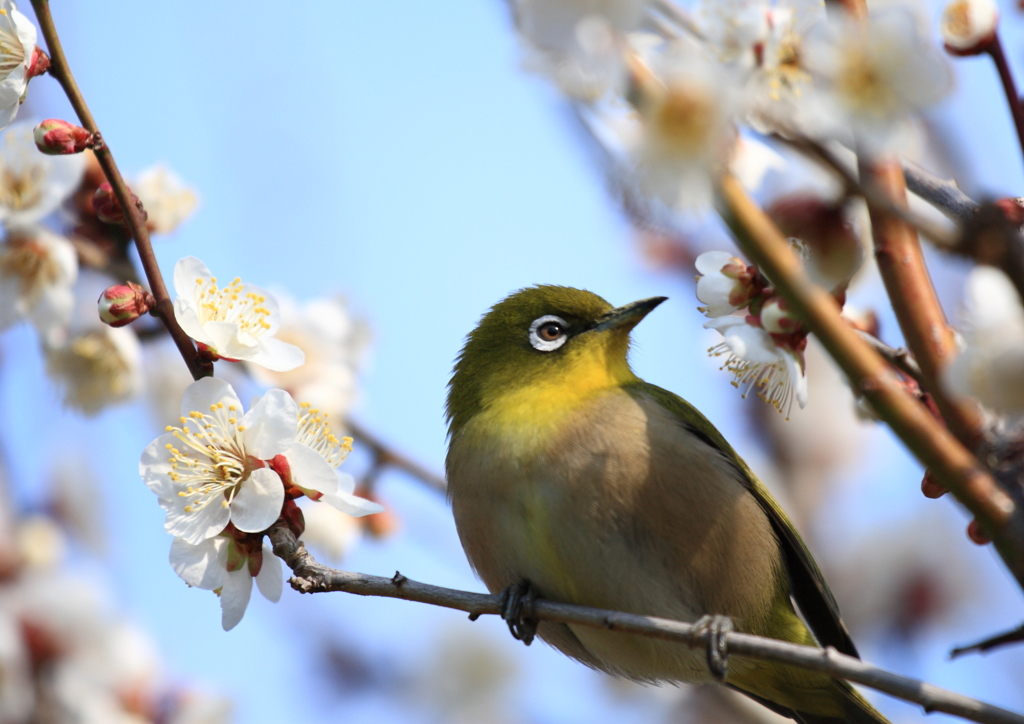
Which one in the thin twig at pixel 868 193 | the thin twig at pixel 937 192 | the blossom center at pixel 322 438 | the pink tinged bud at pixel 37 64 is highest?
the thin twig at pixel 937 192

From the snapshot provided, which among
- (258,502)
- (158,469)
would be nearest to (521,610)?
(258,502)

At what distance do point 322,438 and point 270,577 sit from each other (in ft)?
2.18

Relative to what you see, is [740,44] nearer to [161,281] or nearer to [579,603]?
[161,281]

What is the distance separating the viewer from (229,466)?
10.6 feet

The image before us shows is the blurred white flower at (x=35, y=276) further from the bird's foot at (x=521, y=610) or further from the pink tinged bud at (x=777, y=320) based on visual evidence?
the pink tinged bud at (x=777, y=320)

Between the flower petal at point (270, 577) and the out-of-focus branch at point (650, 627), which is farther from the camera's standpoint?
the flower petal at point (270, 577)

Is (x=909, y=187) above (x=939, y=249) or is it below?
above

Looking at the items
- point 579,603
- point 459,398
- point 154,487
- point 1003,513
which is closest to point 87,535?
point 459,398

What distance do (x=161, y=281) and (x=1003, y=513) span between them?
8.42 feet

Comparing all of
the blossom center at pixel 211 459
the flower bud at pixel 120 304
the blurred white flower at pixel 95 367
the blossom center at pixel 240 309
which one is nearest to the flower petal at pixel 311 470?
the blossom center at pixel 211 459

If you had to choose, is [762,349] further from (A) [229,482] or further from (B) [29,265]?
(B) [29,265]

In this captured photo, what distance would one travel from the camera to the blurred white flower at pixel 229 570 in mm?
3223

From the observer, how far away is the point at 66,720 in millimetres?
4672

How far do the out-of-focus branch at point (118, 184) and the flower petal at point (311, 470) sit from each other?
0.45 m
